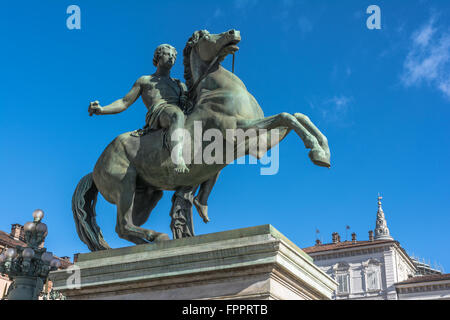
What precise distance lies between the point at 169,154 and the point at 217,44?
57.1 inches

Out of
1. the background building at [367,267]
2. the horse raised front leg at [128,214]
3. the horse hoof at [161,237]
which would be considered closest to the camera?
the horse hoof at [161,237]

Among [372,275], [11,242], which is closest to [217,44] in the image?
[11,242]

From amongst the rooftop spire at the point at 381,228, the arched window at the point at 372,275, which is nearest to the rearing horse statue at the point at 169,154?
the arched window at the point at 372,275

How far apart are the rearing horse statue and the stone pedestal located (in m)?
0.58

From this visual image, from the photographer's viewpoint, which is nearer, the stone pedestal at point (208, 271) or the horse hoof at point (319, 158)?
the stone pedestal at point (208, 271)

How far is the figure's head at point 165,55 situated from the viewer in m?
7.03

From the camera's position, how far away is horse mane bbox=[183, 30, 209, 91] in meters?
6.80

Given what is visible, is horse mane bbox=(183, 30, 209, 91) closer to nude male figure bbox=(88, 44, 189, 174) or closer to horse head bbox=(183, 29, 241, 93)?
horse head bbox=(183, 29, 241, 93)

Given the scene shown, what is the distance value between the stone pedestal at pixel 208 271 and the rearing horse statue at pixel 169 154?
577 mm

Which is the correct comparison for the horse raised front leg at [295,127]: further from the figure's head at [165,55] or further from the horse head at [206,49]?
the figure's head at [165,55]

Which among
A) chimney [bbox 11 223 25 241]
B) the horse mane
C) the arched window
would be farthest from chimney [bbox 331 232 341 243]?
the horse mane

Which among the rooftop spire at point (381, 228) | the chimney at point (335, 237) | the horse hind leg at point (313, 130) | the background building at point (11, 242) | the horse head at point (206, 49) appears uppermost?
the rooftop spire at point (381, 228)

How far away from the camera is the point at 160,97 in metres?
6.79
